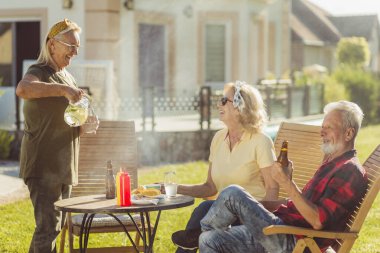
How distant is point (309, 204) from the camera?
5.16m

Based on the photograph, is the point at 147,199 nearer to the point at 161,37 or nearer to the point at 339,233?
the point at 339,233

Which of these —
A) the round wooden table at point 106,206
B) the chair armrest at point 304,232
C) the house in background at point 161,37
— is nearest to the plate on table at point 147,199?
the round wooden table at point 106,206

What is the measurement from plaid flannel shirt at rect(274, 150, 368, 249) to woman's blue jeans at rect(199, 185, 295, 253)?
0.64ft

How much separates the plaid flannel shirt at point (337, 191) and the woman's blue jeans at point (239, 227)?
0.64 feet

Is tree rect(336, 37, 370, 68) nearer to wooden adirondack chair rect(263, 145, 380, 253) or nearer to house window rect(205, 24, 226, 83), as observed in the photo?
house window rect(205, 24, 226, 83)

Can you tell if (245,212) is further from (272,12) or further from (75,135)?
(272,12)

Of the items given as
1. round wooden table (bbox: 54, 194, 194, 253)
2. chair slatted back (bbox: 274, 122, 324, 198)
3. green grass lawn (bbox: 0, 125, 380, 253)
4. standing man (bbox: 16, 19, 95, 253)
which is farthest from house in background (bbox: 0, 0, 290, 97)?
round wooden table (bbox: 54, 194, 194, 253)

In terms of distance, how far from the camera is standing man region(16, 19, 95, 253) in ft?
19.9

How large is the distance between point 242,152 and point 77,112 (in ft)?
4.04

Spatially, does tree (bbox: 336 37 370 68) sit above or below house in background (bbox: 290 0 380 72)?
below

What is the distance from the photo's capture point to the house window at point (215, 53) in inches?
857

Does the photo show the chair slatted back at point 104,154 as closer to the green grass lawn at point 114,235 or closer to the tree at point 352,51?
the green grass lawn at point 114,235

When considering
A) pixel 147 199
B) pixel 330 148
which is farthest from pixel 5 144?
pixel 330 148

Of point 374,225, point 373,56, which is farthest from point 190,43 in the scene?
point 373,56
